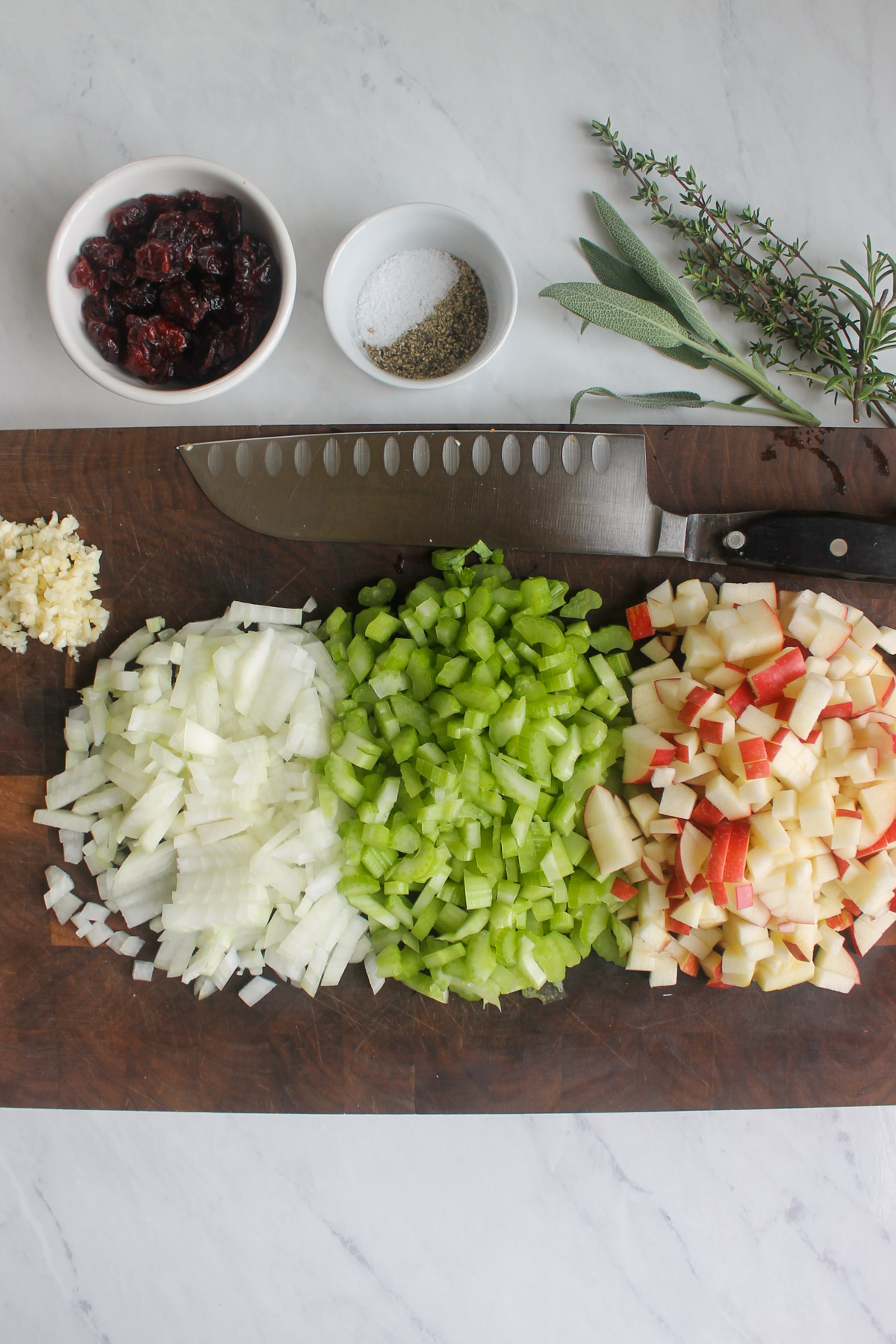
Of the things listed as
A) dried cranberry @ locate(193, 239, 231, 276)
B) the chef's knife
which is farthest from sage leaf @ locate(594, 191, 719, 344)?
dried cranberry @ locate(193, 239, 231, 276)

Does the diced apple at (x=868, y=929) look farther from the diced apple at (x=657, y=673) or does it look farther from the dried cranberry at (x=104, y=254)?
the dried cranberry at (x=104, y=254)

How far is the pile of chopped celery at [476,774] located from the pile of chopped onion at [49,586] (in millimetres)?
507

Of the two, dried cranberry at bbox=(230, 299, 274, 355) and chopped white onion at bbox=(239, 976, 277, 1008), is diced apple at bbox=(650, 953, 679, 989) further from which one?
dried cranberry at bbox=(230, 299, 274, 355)

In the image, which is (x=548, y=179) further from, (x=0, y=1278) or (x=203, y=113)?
(x=0, y=1278)

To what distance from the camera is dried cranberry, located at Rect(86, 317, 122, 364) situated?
140cm

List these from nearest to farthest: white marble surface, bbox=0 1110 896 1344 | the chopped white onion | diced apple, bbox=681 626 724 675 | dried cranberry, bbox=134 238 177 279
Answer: dried cranberry, bbox=134 238 177 279 → diced apple, bbox=681 626 724 675 → the chopped white onion → white marble surface, bbox=0 1110 896 1344

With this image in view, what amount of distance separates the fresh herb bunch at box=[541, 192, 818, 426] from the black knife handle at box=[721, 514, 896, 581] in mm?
295

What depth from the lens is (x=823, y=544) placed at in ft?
4.78

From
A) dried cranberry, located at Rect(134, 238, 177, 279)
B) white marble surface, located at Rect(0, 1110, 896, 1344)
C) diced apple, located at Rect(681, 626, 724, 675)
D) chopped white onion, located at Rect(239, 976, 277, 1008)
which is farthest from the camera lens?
white marble surface, located at Rect(0, 1110, 896, 1344)

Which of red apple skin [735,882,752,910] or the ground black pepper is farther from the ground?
the ground black pepper

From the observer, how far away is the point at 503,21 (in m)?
1.67

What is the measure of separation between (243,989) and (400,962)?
0.34 meters

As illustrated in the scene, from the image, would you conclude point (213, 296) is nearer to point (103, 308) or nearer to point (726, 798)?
point (103, 308)

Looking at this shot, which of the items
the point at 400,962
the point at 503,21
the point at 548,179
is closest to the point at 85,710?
the point at 400,962
